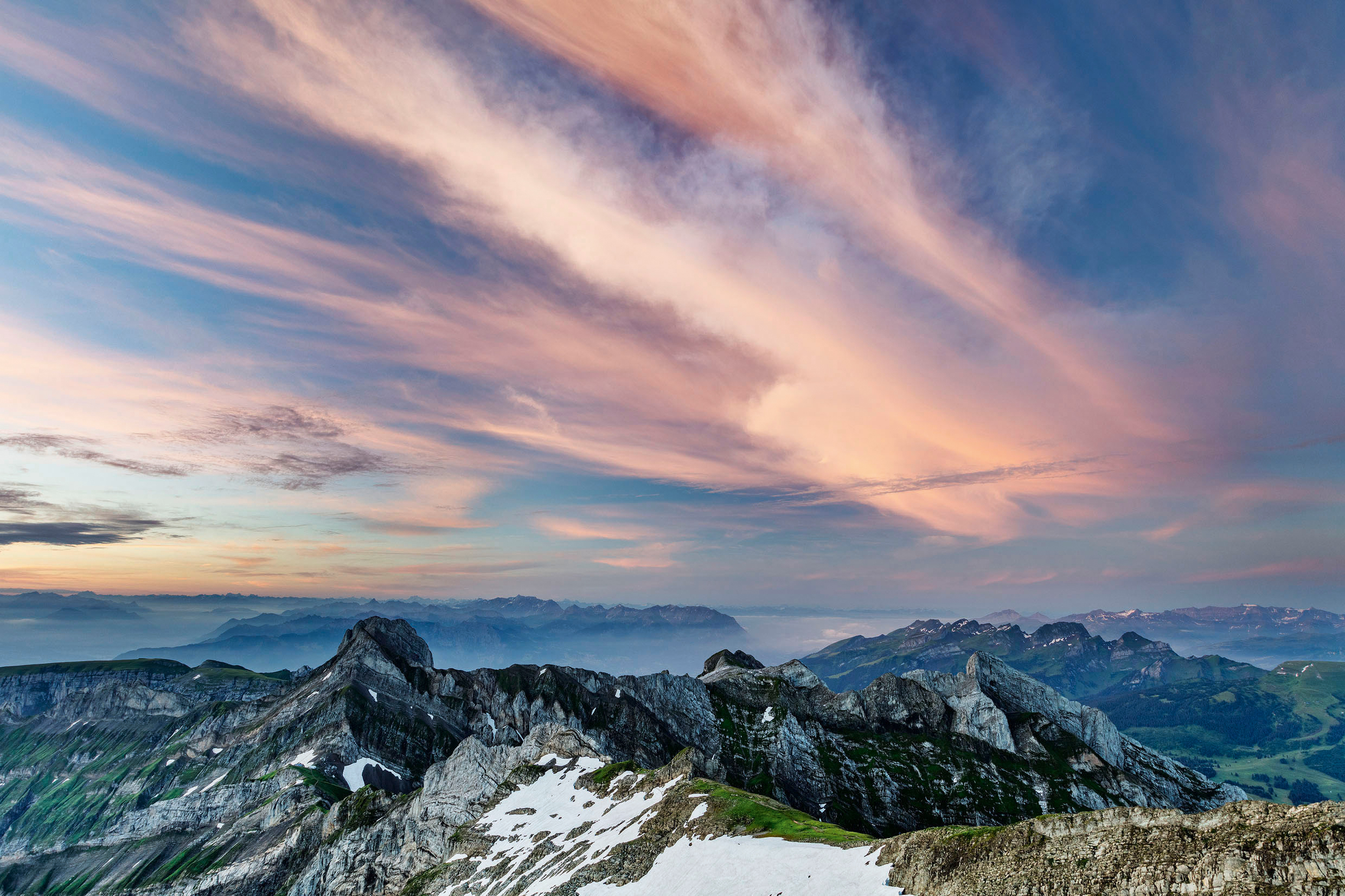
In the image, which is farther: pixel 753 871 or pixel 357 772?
pixel 357 772

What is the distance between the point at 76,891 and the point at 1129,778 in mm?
323038

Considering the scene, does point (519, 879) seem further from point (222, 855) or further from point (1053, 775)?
point (1053, 775)

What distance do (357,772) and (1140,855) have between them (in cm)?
21589

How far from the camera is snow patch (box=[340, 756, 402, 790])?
188125 mm

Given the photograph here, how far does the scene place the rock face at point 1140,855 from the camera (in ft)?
99.9

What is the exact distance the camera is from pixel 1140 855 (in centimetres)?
3609

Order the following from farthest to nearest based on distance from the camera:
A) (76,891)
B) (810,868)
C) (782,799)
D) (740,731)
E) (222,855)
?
(76,891)
(740,731)
(222,855)
(782,799)
(810,868)

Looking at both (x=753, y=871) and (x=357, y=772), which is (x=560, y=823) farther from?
(x=357, y=772)

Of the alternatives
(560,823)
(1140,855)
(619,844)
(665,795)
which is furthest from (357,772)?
(1140,855)

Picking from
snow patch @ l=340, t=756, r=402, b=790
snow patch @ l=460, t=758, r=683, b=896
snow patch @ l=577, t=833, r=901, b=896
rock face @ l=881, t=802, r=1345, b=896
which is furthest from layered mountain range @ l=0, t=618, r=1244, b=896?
rock face @ l=881, t=802, r=1345, b=896

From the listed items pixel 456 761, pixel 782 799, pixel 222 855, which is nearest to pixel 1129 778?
pixel 782 799

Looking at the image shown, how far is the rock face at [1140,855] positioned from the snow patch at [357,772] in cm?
19163

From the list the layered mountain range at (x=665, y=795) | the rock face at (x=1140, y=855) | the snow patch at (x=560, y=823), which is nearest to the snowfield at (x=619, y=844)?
the snow patch at (x=560, y=823)

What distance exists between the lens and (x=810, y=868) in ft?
173
